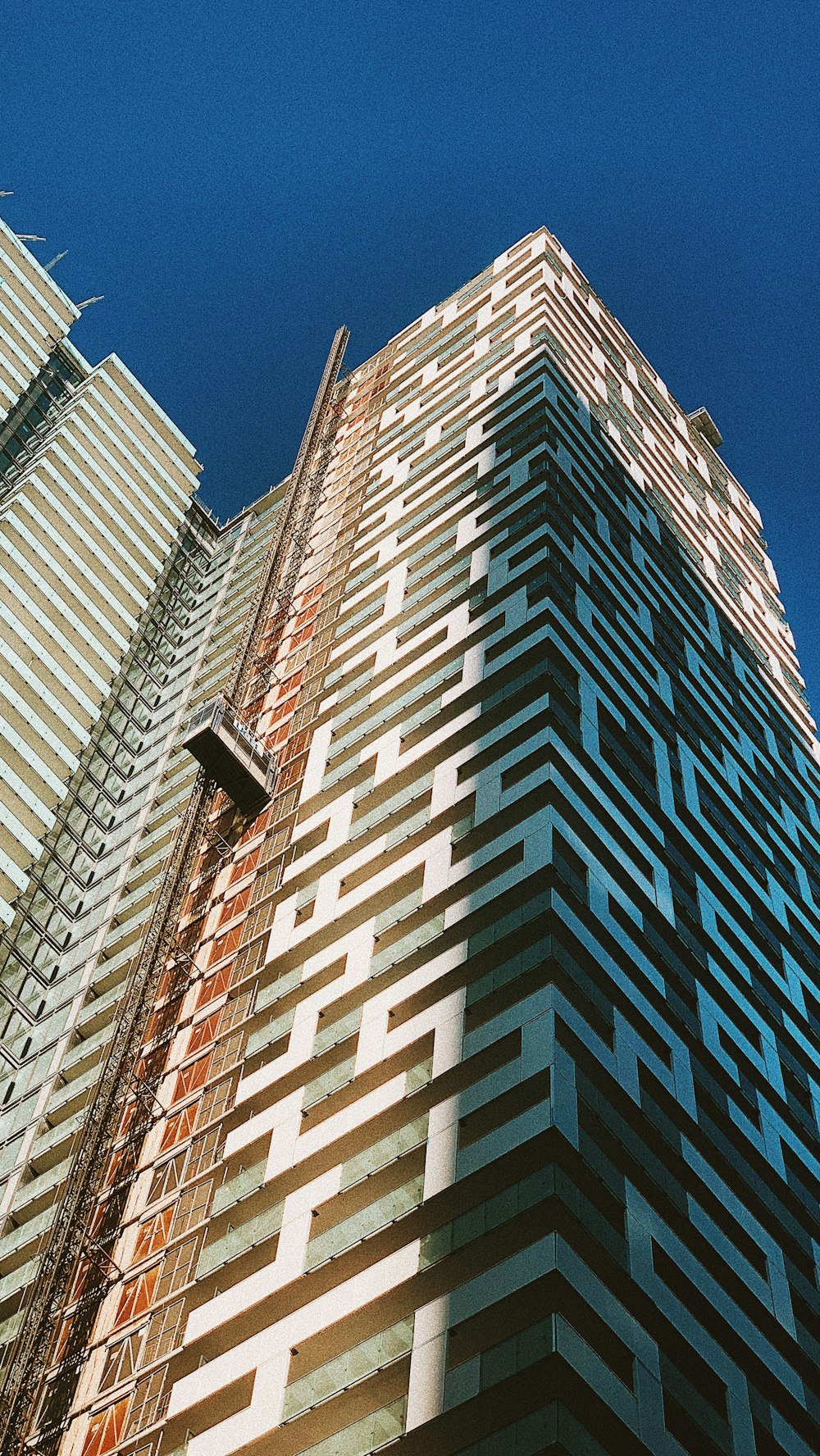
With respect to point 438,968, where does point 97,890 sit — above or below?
below

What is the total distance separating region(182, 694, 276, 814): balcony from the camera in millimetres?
50781

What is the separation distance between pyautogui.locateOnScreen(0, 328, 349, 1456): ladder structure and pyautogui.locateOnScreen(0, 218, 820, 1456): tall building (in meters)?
0.13

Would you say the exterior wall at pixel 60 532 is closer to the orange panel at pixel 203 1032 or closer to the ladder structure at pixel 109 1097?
the ladder structure at pixel 109 1097

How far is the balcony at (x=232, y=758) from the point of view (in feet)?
167

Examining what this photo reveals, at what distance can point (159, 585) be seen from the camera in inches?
3369

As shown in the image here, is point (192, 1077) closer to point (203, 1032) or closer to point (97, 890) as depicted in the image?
point (203, 1032)

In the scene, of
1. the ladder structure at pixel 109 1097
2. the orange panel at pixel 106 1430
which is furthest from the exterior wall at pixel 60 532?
the orange panel at pixel 106 1430

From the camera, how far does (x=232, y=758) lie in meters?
50.7

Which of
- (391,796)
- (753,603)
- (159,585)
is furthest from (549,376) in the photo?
(159,585)

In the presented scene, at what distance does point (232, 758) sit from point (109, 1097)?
37.0 ft

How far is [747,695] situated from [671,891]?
2258cm

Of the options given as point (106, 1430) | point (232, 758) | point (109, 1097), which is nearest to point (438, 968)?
point (106, 1430)

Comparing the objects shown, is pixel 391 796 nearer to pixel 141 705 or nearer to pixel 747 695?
pixel 747 695

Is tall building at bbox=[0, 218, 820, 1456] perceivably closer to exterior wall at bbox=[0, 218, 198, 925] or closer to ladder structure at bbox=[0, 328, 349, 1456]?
ladder structure at bbox=[0, 328, 349, 1456]
